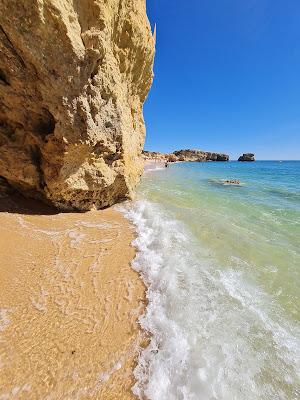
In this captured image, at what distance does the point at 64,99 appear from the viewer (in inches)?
231

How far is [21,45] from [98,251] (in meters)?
5.13

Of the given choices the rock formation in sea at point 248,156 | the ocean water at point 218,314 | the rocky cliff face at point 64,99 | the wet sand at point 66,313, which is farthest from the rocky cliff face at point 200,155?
the wet sand at point 66,313

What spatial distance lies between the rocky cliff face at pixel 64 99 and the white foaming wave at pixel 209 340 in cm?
377

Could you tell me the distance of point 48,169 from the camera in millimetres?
6688

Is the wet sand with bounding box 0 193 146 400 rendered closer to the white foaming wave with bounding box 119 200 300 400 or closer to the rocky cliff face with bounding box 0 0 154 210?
the white foaming wave with bounding box 119 200 300 400

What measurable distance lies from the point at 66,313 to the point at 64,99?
5213 mm

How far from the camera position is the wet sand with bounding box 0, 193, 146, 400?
243 cm

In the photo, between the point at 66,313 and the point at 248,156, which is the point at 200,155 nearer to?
the point at 248,156

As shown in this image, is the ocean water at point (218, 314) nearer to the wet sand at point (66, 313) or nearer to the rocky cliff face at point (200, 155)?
the wet sand at point (66, 313)

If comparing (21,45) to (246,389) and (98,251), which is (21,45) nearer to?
(98,251)

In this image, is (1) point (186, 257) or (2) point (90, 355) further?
(1) point (186, 257)

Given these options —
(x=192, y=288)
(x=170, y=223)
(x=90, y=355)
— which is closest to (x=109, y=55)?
(x=170, y=223)

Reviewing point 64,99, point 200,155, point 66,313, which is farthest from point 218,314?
point 200,155

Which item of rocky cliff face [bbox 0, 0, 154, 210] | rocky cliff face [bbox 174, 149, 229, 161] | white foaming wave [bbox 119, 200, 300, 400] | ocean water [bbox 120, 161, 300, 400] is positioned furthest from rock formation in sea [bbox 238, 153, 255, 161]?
white foaming wave [bbox 119, 200, 300, 400]
